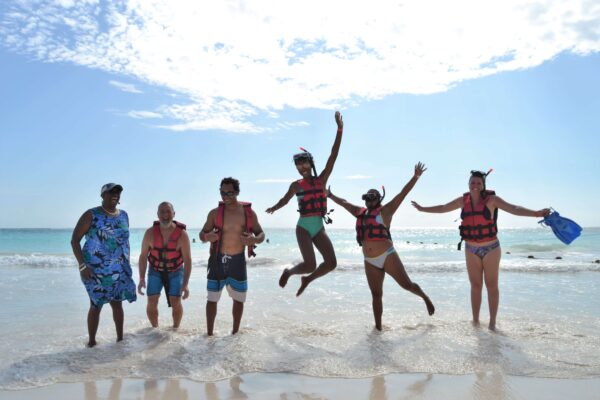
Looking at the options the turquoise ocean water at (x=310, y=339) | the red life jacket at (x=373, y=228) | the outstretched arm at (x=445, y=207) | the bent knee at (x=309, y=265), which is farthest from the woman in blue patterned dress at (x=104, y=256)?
the outstretched arm at (x=445, y=207)

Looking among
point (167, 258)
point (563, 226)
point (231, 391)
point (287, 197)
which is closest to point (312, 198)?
point (287, 197)

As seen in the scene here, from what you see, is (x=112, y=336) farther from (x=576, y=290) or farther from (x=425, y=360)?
(x=576, y=290)

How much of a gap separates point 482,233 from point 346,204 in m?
2.11

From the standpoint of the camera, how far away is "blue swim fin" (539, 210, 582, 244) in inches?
274

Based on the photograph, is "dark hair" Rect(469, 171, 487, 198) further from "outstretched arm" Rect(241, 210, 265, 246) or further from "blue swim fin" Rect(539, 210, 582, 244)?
"outstretched arm" Rect(241, 210, 265, 246)

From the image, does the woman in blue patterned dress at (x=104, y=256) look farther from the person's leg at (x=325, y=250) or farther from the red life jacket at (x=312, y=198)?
the person's leg at (x=325, y=250)

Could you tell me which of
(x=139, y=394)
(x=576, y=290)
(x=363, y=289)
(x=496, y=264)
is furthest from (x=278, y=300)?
(x=576, y=290)

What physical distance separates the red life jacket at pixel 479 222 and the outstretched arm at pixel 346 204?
1585 mm

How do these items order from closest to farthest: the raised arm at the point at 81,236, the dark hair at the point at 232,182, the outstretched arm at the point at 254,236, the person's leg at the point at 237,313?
1. the raised arm at the point at 81,236
2. the outstretched arm at the point at 254,236
3. the dark hair at the point at 232,182
4. the person's leg at the point at 237,313

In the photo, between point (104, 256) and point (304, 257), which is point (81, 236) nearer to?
point (104, 256)

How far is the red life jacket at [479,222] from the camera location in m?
7.08

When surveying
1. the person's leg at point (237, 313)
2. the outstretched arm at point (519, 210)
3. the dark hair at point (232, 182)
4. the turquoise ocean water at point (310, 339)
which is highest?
the dark hair at point (232, 182)

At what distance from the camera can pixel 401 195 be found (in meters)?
6.80

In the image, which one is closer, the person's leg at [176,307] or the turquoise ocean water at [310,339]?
the turquoise ocean water at [310,339]
